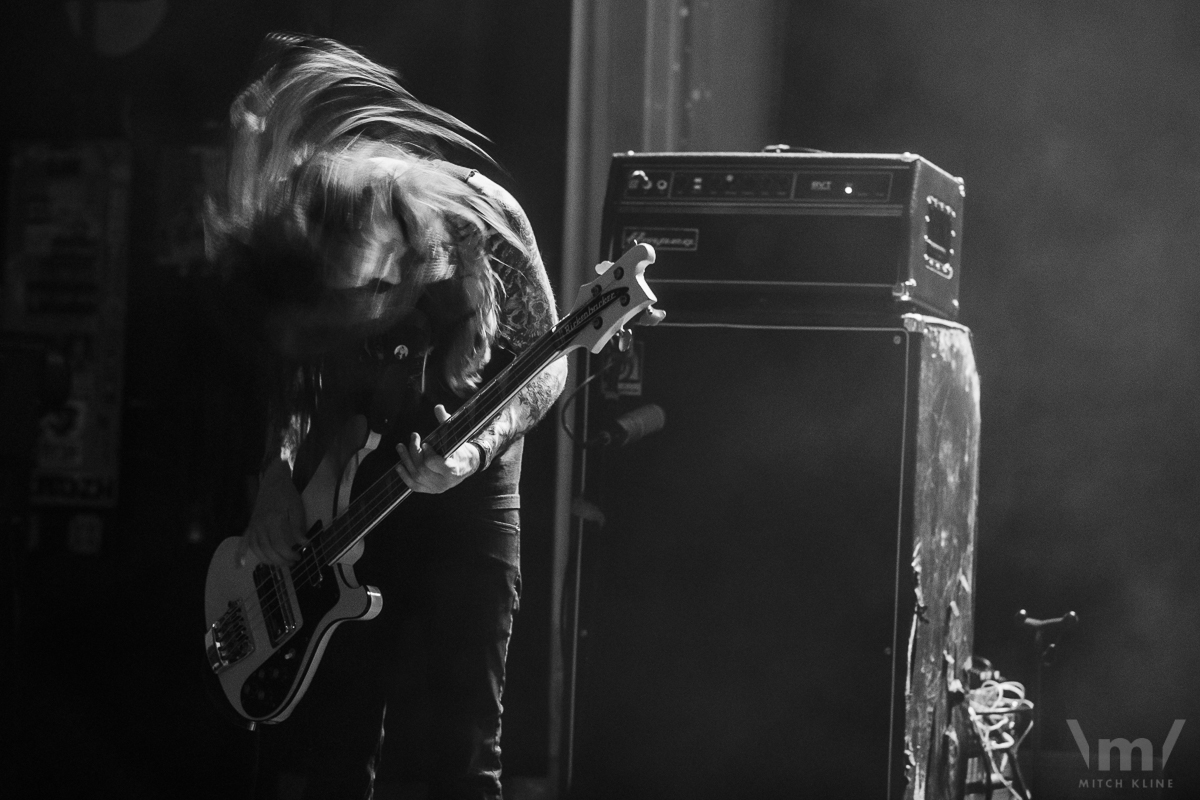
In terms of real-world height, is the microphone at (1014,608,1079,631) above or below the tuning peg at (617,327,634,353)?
below

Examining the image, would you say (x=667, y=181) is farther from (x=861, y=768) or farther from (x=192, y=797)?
(x=192, y=797)

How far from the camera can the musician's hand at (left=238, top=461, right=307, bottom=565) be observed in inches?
78.0

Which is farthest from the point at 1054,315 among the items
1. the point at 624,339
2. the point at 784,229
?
the point at 624,339

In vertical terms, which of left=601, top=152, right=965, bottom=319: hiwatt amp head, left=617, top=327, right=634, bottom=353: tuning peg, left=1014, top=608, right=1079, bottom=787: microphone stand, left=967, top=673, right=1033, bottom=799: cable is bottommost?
left=967, top=673, right=1033, bottom=799: cable

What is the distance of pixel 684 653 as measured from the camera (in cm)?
206

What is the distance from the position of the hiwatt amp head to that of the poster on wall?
2241 mm

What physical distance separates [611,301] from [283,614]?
0.70m

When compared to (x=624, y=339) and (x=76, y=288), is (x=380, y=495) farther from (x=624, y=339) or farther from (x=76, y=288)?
(x=76, y=288)

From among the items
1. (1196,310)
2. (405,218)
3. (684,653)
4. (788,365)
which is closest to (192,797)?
(684,653)

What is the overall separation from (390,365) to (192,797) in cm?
110

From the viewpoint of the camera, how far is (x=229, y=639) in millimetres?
2068

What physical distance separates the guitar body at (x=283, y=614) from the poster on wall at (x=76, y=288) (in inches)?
78.2

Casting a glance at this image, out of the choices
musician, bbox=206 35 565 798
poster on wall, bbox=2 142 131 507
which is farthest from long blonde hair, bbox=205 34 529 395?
poster on wall, bbox=2 142 131 507

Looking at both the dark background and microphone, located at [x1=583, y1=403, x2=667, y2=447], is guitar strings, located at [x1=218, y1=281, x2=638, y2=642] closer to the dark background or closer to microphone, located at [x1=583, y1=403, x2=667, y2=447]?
microphone, located at [x1=583, y1=403, x2=667, y2=447]
